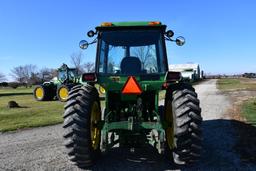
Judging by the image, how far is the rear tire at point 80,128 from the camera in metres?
5.43

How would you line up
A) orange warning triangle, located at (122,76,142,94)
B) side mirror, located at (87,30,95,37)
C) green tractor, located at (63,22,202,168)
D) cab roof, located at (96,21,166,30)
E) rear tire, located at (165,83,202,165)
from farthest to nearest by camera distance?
1. side mirror, located at (87,30,95,37)
2. cab roof, located at (96,21,166,30)
3. orange warning triangle, located at (122,76,142,94)
4. green tractor, located at (63,22,202,168)
5. rear tire, located at (165,83,202,165)

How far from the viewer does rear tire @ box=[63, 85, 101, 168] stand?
17.8 ft

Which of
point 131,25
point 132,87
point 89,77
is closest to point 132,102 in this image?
point 132,87

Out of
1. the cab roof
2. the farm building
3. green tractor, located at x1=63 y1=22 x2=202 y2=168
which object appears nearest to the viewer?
green tractor, located at x1=63 y1=22 x2=202 y2=168

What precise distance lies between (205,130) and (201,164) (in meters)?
3.94

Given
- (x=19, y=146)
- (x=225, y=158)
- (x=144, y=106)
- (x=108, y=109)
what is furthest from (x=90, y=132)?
(x=19, y=146)

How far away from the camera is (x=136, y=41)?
6.49 m

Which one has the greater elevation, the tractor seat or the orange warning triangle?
the tractor seat

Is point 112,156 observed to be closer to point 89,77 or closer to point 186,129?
point 89,77

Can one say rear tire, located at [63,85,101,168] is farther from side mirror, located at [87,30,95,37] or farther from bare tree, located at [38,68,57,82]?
bare tree, located at [38,68,57,82]

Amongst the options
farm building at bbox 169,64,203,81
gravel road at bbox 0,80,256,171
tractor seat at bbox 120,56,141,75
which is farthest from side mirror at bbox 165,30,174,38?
farm building at bbox 169,64,203,81

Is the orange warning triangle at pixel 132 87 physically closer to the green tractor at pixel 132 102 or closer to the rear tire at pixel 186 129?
the green tractor at pixel 132 102

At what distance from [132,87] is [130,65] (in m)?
0.83

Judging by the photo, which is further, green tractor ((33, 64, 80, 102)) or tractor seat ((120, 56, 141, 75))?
green tractor ((33, 64, 80, 102))
